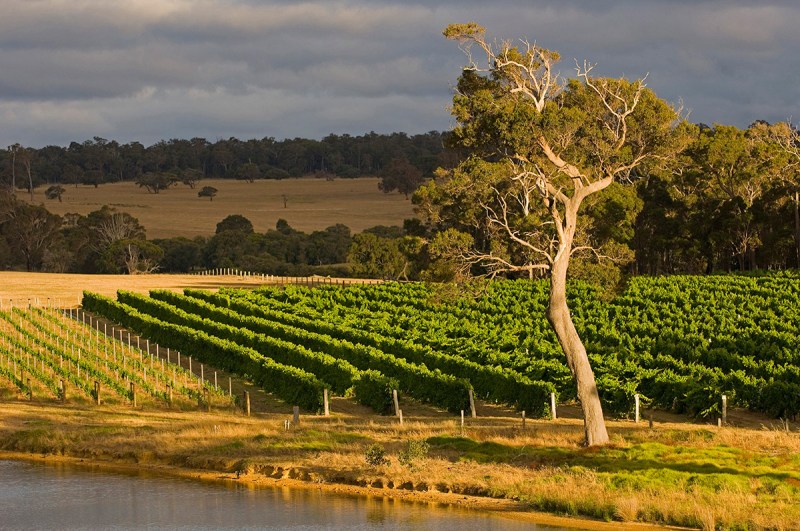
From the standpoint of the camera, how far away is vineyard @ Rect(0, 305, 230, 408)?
47438 millimetres

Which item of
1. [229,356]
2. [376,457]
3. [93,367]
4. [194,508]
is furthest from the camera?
[229,356]

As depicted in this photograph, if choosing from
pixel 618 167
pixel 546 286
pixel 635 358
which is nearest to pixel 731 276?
pixel 546 286

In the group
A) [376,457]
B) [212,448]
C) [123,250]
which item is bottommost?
[212,448]

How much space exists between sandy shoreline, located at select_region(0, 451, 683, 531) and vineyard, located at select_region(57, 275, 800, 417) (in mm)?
7646

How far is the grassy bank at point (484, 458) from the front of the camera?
26844 mm

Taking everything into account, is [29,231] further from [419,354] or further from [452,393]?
[452,393]

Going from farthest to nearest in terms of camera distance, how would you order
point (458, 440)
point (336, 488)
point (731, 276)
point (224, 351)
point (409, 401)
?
point (731, 276) < point (224, 351) < point (409, 401) < point (458, 440) < point (336, 488)

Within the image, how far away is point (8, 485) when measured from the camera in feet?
104

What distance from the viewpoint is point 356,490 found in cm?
3058

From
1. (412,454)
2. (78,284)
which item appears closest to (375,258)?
(78,284)

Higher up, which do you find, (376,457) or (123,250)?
(123,250)

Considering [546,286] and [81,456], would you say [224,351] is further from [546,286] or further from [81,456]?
[546,286]

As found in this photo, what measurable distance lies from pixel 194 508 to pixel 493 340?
29.8 meters

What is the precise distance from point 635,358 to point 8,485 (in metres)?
28.2
